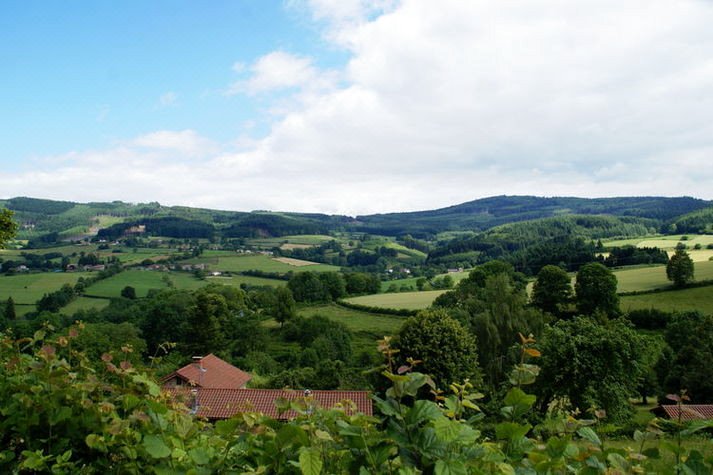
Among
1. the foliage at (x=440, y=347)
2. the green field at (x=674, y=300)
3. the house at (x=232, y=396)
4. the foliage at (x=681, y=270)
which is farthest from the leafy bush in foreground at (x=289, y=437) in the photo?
the foliage at (x=681, y=270)

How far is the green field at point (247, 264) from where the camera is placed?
115m

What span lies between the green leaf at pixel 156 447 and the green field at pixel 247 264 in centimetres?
10907

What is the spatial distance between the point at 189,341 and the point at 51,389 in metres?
57.8

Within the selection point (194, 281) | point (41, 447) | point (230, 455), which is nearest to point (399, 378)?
point (230, 455)

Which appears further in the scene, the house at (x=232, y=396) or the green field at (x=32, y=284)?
the green field at (x=32, y=284)

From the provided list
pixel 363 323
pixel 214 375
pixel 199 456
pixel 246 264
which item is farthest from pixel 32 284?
pixel 199 456

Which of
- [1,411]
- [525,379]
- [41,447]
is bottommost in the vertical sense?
[41,447]

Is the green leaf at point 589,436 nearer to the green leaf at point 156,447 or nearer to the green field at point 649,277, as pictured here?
the green leaf at point 156,447

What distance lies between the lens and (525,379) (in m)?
Result: 2.31

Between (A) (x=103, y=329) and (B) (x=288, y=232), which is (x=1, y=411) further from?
(B) (x=288, y=232)

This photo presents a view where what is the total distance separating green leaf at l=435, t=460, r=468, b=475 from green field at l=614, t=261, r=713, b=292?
69.9 meters

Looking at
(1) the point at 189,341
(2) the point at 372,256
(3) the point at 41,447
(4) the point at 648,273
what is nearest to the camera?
(3) the point at 41,447

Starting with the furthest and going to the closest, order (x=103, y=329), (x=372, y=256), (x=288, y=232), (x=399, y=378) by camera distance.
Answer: (x=288, y=232), (x=372, y=256), (x=103, y=329), (x=399, y=378)

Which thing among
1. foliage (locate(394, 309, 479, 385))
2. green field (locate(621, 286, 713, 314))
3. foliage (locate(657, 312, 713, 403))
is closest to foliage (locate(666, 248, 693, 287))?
green field (locate(621, 286, 713, 314))
